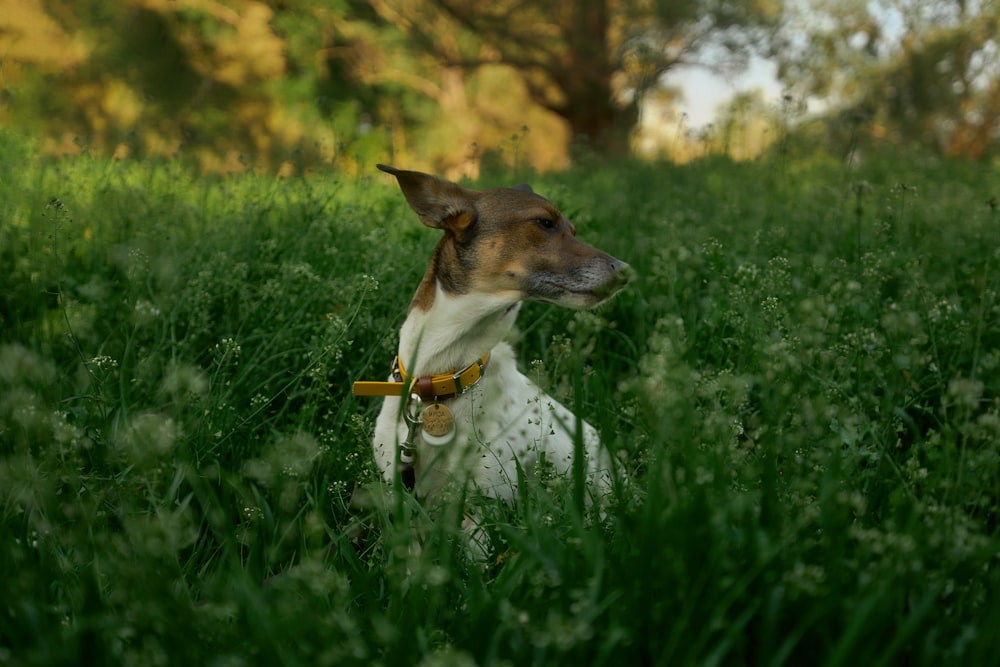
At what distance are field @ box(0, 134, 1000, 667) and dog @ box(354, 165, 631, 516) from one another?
0.78ft

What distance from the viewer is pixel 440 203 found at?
11.3 feet

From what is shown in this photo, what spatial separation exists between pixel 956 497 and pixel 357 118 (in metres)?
21.2

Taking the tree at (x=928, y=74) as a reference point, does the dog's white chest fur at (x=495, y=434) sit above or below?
below

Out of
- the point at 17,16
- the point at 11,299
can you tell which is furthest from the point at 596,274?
the point at 17,16

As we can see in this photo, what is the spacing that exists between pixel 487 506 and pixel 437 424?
1.61ft

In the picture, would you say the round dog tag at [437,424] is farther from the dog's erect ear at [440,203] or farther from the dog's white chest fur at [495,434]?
the dog's erect ear at [440,203]

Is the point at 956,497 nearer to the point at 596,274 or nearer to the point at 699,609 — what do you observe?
the point at 699,609

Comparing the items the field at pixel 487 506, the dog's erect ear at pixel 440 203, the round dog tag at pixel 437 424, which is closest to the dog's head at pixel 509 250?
the dog's erect ear at pixel 440 203

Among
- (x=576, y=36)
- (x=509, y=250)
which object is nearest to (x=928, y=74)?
(x=576, y=36)

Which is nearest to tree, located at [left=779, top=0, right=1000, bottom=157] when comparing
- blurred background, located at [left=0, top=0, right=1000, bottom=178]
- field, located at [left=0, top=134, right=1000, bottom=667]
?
blurred background, located at [left=0, top=0, right=1000, bottom=178]

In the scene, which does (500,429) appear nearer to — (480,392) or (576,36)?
(480,392)

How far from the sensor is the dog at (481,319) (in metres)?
3.09

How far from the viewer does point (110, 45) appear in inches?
739

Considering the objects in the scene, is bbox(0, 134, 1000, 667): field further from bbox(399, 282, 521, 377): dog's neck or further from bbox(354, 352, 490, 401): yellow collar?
bbox(399, 282, 521, 377): dog's neck
